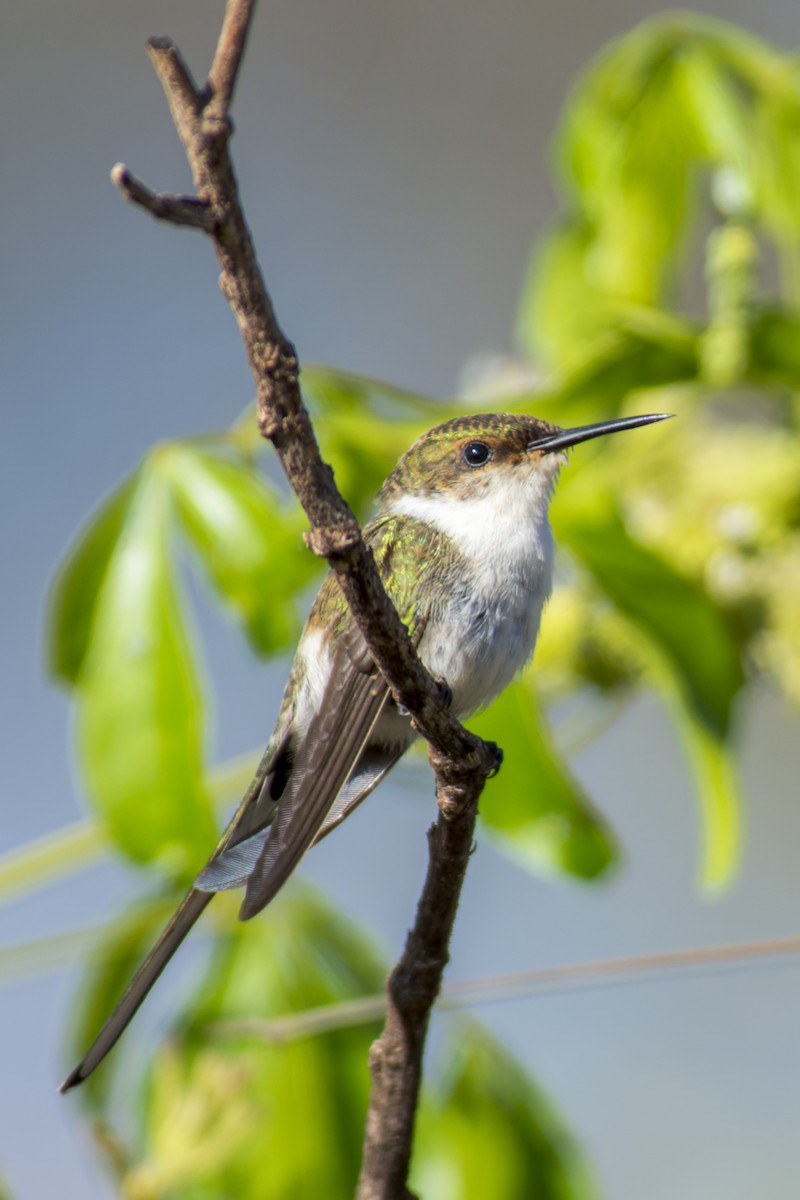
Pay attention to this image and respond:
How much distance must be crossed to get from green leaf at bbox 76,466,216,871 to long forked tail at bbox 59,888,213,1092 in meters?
0.48

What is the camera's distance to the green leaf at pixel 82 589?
2.10 meters

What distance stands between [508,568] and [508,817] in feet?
1.48

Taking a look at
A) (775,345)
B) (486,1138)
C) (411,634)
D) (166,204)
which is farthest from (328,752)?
(486,1138)

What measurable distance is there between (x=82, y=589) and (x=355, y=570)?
118 cm

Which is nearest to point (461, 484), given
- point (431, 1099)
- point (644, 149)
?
point (644, 149)

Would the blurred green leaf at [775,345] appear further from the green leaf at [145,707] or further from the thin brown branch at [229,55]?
the thin brown branch at [229,55]

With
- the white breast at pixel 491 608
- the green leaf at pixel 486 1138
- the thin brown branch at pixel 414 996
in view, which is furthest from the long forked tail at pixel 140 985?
the green leaf at pixel 486 1138

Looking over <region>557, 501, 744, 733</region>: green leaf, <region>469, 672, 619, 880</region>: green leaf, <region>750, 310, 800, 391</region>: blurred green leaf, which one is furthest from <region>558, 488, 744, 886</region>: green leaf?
<region>750, 310, 800, 391</region>: blurred green leaf

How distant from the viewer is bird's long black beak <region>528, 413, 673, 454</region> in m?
1.48

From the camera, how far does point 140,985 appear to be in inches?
54.1

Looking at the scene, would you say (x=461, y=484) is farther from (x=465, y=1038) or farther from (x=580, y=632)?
(x=465, y=1038)

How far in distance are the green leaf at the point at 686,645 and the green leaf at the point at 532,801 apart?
7.3 inches

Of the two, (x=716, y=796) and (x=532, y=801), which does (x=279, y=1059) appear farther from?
(x=716, y=796)

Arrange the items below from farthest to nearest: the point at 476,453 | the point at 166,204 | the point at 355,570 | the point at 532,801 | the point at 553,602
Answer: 1. the point at 553,602
2. the point at 532,801
3. the point at 476,453
4. the point at 355,570
5. the point at 166,204
